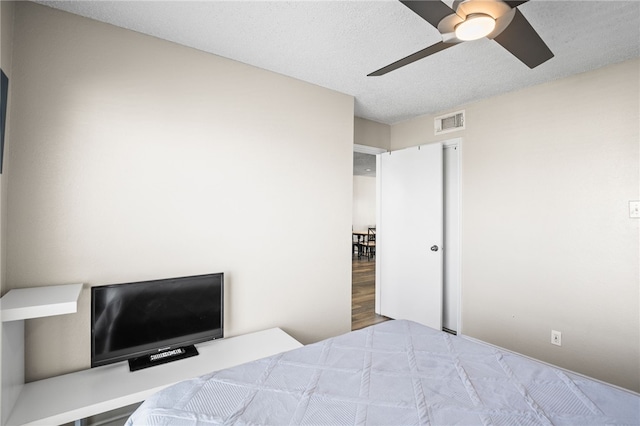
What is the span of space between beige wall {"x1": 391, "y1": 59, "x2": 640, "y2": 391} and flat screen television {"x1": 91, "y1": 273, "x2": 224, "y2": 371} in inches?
105

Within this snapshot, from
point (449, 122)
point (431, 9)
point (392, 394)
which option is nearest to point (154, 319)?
point (392, 394)

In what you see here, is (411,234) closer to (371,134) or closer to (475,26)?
(371,134)

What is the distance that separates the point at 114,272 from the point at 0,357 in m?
0.68

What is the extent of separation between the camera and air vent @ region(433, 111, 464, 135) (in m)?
3.41

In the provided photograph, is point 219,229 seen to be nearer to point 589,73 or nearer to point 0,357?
point 0,357

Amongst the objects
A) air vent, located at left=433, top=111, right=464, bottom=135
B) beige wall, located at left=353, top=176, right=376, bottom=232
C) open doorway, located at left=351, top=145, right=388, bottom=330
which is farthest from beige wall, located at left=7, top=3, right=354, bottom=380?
beige wall, located at left=353, top=176, right=376, bottom=232

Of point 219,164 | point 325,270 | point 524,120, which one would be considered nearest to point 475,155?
point 524,120

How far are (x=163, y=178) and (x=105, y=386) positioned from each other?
1273 mm

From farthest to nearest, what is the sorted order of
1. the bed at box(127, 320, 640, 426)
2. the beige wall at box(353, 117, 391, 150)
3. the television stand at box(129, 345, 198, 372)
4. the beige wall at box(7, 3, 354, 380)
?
the beige wall at box(353, 117, 391, 150) → the television stand at box(129, 345, 198, 372) → the beige wall at box(7, 3, 354, 380) → the bed at box(127, 320, 640, 426)

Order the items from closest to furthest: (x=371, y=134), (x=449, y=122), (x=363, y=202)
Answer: (x=449, y=122), (x=371, y=134), (x=363, y=202)

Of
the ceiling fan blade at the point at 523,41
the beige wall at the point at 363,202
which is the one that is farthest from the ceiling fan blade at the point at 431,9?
the beige wall at the point at 363,202

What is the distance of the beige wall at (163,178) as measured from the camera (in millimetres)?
1755

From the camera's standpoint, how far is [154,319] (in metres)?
1.98

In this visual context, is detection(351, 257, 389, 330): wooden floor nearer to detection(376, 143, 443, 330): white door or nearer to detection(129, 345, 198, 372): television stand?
detection(376, 143, 443, 330): white door
